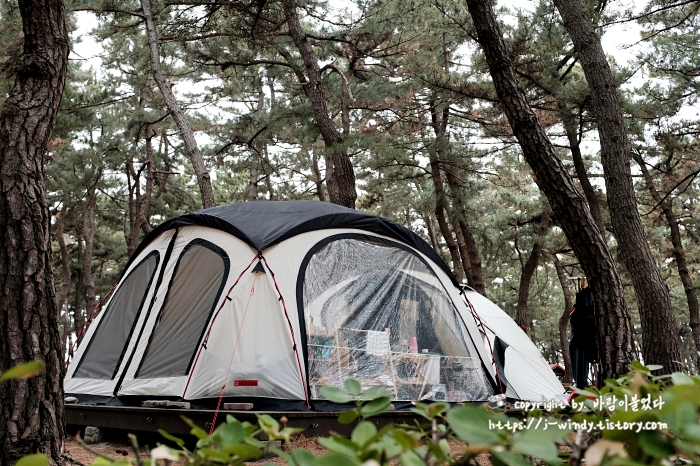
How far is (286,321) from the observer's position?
4820 millimetres

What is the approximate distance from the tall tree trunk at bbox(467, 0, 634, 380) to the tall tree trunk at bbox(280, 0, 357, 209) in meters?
4.72

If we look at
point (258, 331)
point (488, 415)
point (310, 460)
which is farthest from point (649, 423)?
point (258, 331)

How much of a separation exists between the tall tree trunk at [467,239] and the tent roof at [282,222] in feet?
22.7

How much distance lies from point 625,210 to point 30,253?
496cm

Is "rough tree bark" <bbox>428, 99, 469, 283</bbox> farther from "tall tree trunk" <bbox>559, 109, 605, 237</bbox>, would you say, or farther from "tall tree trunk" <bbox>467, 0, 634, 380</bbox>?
"tall tree trunk" <bbox>467, 0, 634, 380</bbox>

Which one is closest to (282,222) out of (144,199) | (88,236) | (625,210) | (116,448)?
(116,448)

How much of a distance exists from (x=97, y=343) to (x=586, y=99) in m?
7.15

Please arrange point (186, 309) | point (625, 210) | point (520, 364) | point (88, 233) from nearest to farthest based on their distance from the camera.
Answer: point (186, 309), point (625, 210), point (520, 364), point (88, 233)

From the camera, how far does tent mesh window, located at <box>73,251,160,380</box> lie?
5.49 meters

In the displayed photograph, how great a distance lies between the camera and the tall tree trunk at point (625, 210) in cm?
557

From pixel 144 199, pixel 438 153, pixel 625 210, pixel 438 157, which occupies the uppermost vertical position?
pixel 438 153

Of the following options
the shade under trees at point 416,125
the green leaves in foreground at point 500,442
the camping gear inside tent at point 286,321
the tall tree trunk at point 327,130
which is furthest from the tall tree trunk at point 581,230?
the tall tree trunk at point 327,130

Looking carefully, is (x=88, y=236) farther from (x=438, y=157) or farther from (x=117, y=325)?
(x=117, y=325)

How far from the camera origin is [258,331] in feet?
15.7
